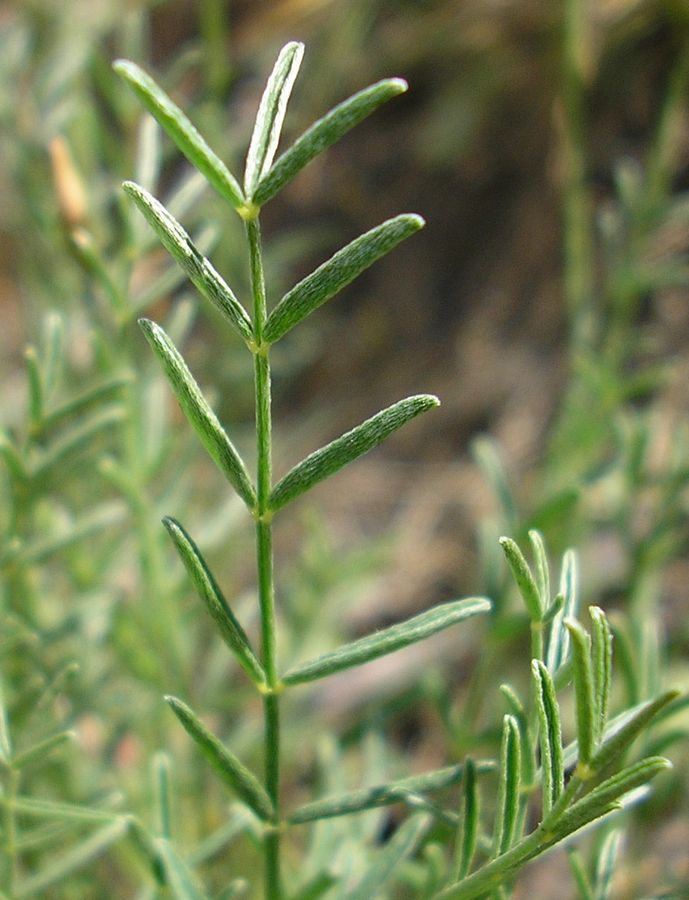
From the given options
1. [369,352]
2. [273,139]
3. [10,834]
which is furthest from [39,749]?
[369,352]

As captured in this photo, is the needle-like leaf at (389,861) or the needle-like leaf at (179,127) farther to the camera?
the needle-like leaf at (389,861)

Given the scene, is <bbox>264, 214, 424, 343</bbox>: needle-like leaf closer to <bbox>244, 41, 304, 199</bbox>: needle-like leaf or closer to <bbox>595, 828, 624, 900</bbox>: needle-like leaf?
<bbox>244, 41, 304, 199</bbox>: needle-like leaf

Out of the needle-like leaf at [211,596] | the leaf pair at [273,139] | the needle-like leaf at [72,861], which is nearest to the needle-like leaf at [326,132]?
the leaf pair at [273,139]

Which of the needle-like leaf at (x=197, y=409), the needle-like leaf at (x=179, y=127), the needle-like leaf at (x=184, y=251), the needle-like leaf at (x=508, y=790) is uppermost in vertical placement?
the needle-like leaf at (x=179, y=127)

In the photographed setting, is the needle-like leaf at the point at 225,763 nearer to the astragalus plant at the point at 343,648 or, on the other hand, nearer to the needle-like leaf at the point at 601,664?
the astragalus plant at the point at 343,648

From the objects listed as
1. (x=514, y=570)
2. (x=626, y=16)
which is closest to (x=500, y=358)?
(x=626, y=16)
